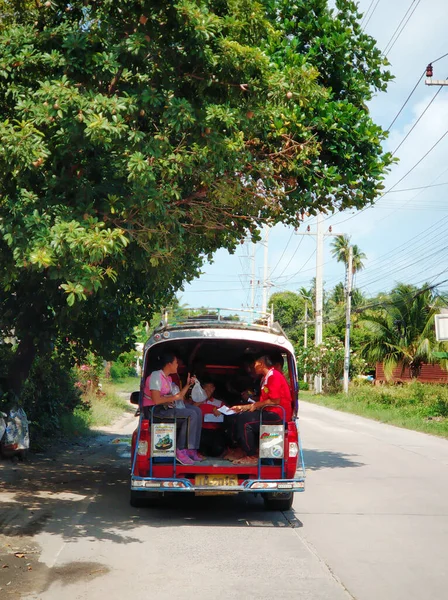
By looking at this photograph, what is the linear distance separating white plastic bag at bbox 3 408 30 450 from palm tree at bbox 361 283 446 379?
116 feet

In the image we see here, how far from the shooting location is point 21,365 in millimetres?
14758

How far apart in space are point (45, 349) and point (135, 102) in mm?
7028

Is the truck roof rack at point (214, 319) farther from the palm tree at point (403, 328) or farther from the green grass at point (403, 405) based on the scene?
the palm tree at point (403, 328)

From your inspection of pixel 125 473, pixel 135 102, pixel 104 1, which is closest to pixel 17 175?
pixel 135 102

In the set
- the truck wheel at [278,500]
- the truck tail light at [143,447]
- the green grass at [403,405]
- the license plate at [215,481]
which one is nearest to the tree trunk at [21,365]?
the truck tail light at [143,447]

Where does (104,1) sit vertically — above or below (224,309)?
above

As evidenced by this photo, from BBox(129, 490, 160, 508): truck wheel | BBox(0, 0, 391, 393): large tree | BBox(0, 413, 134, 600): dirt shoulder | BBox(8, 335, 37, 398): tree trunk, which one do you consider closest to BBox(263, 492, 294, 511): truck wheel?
BBox(129, 490, 160, 508): truck wheel

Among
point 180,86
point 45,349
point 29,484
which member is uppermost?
point 180,86

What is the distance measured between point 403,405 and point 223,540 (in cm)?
3026

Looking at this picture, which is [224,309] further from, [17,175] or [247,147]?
[17,175]

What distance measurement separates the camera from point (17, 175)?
7992mm

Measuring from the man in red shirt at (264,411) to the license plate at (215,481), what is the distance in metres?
0.34

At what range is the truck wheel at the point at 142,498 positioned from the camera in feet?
33.4

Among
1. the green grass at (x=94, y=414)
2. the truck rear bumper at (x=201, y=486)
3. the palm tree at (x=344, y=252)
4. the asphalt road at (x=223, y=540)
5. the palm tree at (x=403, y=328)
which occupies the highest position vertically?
the palm tree at (x=344, y=252)
